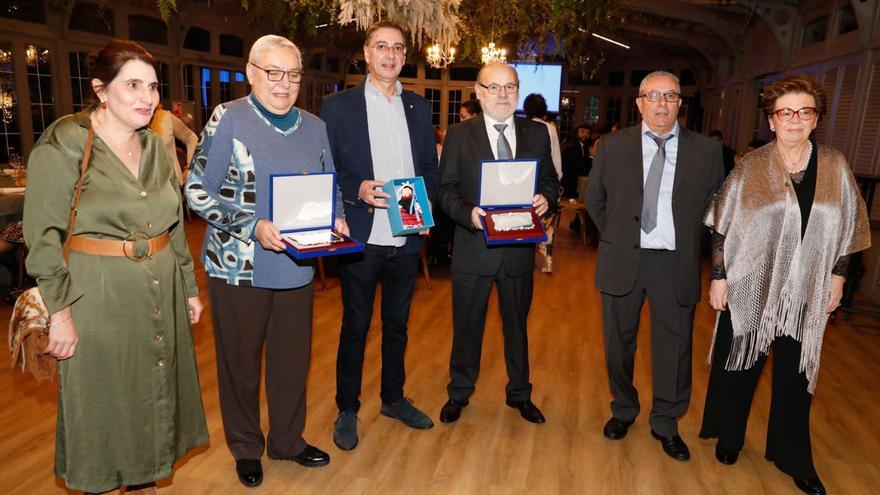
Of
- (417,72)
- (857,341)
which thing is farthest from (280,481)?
(417,72)

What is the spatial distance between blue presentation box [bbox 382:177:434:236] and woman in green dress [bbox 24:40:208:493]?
0.84 meters

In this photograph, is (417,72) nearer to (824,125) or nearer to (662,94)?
(824,125)

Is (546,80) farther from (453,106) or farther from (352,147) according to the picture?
(352,147)

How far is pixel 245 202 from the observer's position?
2.28 metres

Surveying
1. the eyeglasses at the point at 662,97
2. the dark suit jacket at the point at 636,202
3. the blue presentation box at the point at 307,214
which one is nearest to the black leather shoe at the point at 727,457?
the dark suit jacket at the point at 636,202

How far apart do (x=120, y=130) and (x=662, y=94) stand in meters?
2.18

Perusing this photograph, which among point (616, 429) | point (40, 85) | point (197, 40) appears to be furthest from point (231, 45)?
point (616, 429)

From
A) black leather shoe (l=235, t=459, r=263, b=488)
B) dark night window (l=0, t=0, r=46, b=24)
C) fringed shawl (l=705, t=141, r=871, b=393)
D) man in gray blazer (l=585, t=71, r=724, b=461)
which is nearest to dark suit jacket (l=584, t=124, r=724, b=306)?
man in gray blazer (l=585, t=71, r=724, b=461)

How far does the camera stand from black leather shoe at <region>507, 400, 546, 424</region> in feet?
10.5

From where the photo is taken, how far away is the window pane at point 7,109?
7613 mm

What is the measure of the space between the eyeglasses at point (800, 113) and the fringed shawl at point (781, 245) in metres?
0.16

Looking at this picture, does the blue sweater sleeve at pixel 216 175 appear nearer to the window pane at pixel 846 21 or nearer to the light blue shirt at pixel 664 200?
the light blue shirt at pixel 664 200

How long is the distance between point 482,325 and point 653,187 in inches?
43.4

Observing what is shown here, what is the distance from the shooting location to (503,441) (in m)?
3.02
